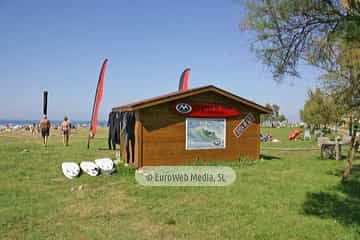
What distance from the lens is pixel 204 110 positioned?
467 inches

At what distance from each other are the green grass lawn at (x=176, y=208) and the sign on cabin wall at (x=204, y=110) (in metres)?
3.13

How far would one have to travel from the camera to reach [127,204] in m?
6.45

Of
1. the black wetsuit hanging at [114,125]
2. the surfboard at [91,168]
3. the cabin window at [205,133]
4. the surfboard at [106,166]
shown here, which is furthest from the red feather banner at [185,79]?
the surfboard at [91,168]

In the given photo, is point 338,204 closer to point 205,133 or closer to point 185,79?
point 205,133

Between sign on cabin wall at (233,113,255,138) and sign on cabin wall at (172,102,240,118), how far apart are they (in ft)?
1.54

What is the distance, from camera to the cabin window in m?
Result: 11.6

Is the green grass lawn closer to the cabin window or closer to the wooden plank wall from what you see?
the wooden plank wall

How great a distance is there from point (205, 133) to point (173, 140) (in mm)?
1418

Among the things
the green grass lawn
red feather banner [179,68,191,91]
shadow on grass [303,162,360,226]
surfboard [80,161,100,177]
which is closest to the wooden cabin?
surfboard [80,161,100,177]

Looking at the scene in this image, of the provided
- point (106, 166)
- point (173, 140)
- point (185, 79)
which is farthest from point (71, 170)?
point (185, 79)

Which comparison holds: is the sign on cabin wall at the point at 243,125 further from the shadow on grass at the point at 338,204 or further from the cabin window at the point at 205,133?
the shadow on grass at the point at 338,204

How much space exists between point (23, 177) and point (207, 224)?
6.24 m

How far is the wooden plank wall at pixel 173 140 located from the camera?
10.7m

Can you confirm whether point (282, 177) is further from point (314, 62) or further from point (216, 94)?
point (314, 62)
